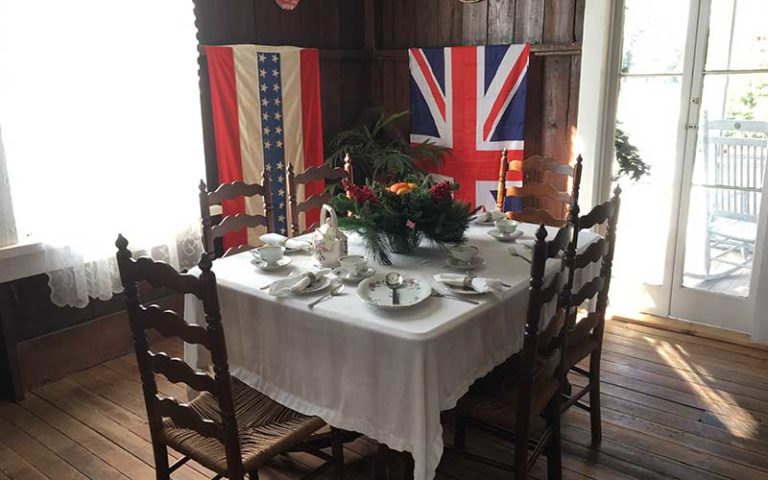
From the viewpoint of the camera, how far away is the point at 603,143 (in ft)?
12.0

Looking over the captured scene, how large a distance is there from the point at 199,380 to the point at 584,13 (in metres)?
2.93

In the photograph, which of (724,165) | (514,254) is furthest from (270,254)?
(724,165)

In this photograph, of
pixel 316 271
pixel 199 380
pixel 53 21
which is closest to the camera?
pixel 199 380

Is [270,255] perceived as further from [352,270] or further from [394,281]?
[394,281]

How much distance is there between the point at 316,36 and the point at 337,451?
3000mm

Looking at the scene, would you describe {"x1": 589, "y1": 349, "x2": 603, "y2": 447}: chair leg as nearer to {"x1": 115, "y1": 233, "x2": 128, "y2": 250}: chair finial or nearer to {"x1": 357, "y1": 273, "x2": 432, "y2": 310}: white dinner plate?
{"x1": 357, "y1": 273, "x2": 432, "y2": 310}: white dinner plate

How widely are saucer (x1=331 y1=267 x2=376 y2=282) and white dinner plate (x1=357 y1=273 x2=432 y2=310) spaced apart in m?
0.05

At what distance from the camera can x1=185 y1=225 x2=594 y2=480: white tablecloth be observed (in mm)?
1689

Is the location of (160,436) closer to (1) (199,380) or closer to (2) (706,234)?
(1) (199,380)

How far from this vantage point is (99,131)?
9.72 ft

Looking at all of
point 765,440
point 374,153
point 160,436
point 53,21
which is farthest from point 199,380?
point 374,153

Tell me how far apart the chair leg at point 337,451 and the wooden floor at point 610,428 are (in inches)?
10.3

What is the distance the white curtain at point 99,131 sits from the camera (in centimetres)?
271

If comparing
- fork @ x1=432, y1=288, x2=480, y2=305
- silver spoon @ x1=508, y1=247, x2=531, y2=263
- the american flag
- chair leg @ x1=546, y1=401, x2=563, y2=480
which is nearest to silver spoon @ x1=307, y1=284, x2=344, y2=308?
fork @ x1=432, y1=288, x2=480, y2=305
